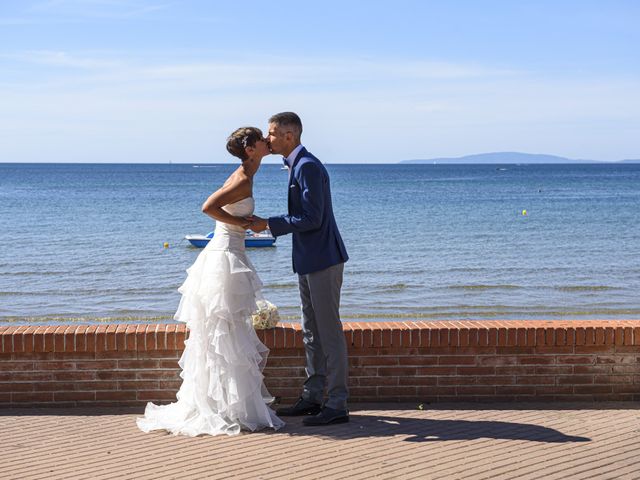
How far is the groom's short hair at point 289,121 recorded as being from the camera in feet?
19.7

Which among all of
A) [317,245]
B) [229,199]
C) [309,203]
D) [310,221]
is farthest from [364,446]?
[229,199]

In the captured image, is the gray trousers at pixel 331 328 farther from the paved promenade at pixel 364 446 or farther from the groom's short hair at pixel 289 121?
the groom's short hair at pixel 289 121

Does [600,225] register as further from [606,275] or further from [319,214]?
[319,214]

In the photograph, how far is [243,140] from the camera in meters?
5.95

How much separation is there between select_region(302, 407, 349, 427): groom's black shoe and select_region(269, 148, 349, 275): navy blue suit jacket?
96 centimetres

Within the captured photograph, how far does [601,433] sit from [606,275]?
1483 centimetres

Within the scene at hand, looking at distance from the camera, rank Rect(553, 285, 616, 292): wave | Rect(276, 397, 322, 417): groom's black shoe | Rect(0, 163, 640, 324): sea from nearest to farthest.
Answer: Rect(276, 397, 322, 417): groom's black shoe, Rect(0, 163, 640, 324): sea, Rect(553, 285, 616, 292): wave

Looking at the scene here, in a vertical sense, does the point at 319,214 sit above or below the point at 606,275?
above

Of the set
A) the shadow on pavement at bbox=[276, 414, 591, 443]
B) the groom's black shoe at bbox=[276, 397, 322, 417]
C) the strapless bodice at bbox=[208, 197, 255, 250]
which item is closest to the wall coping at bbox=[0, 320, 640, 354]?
the groom's black shoe at bbox=[276, 397, 322, 417]

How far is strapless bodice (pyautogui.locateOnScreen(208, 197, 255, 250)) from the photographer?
236 inches

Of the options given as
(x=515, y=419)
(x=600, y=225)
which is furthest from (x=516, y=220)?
(x=515, y=419)

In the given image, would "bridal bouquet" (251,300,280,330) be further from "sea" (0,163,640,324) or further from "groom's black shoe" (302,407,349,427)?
"sea" (0,163,640,324)

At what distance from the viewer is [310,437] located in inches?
223

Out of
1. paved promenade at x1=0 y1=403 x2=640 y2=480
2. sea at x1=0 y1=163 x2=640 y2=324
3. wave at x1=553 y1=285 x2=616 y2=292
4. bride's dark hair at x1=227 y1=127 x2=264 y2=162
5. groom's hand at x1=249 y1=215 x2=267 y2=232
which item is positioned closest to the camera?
paved promenade at x1=0 y1=403 x2=640 y2=480
